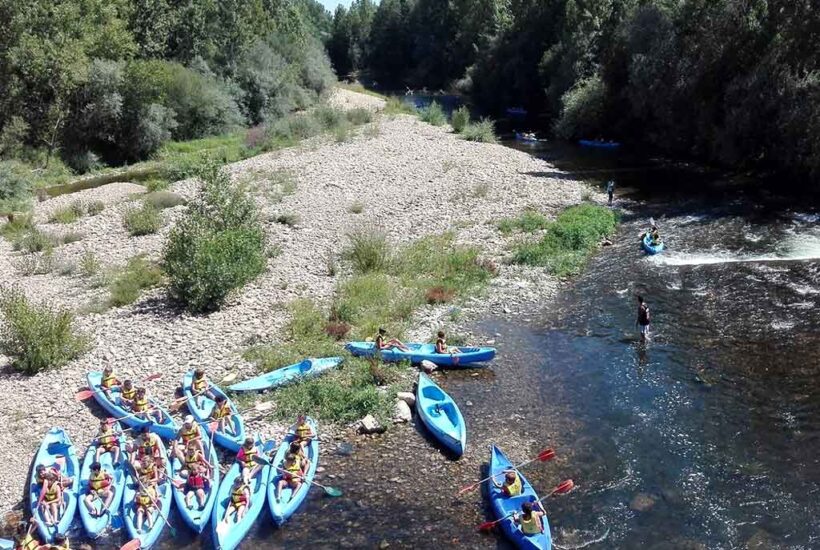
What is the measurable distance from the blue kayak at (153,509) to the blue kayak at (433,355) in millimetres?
6332

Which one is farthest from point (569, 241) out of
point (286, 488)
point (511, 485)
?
point (286, 488)

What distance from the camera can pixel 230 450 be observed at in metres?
17.0

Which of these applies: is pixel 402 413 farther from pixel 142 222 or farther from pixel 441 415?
pixel 142 222

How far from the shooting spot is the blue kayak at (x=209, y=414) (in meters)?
16.9

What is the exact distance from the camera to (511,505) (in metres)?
14.3

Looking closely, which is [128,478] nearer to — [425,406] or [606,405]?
[425,406]

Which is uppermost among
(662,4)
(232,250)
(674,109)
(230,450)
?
(662,4)

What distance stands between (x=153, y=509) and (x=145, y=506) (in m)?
0.17

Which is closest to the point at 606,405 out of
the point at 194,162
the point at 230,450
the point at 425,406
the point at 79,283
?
the point at 425,406

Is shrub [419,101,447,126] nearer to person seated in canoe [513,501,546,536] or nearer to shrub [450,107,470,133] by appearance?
shrub [450,107,470,133]

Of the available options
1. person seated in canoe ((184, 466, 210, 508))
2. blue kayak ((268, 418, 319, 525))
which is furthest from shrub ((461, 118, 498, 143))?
person seated in canoe ((184, 466, 210, 508))

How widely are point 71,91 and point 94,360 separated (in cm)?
3428

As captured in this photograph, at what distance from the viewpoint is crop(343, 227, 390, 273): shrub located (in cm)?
2622

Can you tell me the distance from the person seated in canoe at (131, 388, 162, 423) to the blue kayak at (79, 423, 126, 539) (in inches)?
24.9
